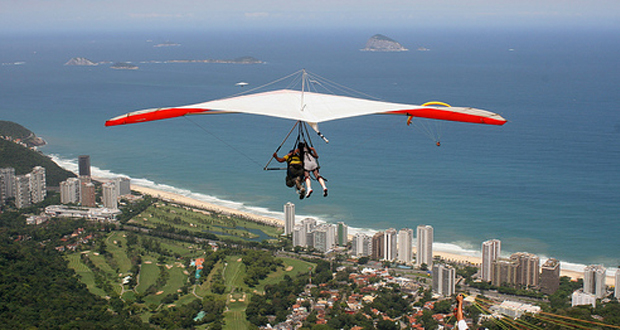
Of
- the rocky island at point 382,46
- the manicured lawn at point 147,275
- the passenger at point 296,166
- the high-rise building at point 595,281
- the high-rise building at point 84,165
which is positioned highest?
the rocky island at point 382,46

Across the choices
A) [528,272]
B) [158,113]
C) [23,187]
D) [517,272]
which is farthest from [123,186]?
[158,113]

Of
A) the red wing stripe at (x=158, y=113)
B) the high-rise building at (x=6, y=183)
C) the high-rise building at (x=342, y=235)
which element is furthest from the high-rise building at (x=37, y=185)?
the red wing stripe at (x=158, y=113)

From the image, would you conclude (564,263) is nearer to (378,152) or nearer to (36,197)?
(378,152)

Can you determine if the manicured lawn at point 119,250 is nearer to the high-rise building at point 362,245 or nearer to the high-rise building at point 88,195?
the high-rise building at point 88,195

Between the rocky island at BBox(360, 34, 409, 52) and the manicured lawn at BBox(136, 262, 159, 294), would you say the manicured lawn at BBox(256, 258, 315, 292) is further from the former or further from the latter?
the rocky island at BBox(360, 34, 409, 52)

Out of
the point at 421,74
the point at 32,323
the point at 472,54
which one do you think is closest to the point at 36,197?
the point at 32,323

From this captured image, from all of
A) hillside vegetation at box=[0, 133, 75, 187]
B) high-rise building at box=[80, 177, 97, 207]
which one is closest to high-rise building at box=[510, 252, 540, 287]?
high-rise building at box=[80, 177, 97, 207]
